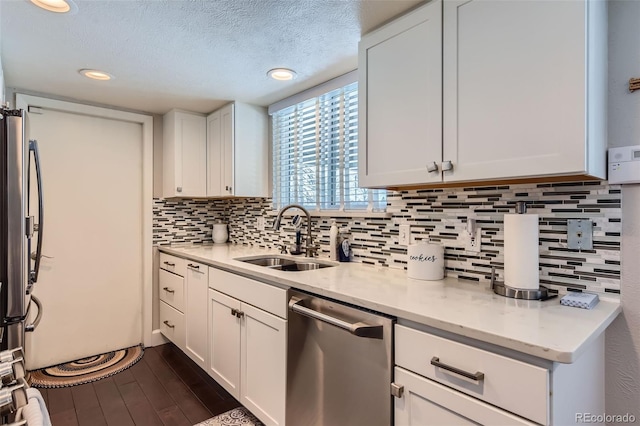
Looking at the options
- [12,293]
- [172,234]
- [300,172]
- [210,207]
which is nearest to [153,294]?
[172,234]

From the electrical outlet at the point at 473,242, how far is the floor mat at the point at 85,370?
8.68ft

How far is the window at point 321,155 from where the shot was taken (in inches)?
88.0

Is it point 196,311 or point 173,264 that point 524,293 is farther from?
point 173,264

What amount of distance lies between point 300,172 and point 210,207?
4.28ft

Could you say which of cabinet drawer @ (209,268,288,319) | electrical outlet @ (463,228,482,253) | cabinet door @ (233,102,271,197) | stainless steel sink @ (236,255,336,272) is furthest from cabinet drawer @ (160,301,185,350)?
electrical outlet @ (463,228,482,253)

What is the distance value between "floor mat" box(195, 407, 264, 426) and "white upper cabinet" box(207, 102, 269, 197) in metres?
1.52

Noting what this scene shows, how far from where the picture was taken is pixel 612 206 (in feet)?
4.06

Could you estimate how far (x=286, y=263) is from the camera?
8.06ft

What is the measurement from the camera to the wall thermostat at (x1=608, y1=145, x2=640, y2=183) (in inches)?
45.8

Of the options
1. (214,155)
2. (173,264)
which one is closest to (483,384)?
(173,264)

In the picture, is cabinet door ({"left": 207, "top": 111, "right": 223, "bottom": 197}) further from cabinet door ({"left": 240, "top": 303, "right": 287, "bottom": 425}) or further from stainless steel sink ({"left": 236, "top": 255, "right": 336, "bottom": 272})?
cabinet door ({"left": 240, "top": 303, "right": 287, "bottom": 425})

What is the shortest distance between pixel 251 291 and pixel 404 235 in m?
0.89

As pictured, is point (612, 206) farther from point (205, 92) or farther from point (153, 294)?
point (153, 294)

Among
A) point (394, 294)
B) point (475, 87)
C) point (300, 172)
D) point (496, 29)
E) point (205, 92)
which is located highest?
point (205, 92)
